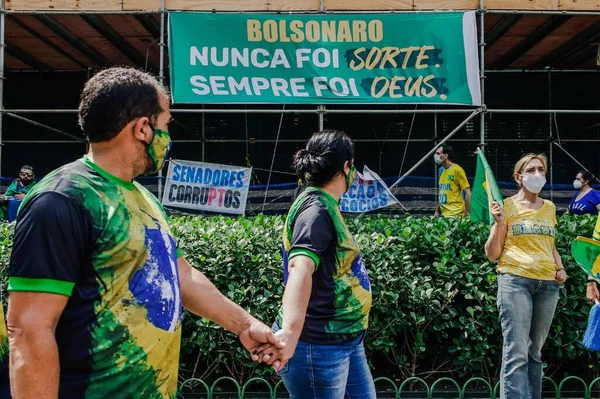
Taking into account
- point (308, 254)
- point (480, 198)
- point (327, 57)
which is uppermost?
point (327, 57)

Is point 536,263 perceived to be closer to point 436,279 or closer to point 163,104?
point 436,279

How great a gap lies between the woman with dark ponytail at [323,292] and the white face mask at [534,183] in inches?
89.2

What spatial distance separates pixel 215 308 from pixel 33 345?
0.83 meters

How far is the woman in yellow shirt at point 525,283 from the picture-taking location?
191 inches

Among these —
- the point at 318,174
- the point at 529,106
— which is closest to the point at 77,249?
the point at 318,174

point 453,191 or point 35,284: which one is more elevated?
point 453,191

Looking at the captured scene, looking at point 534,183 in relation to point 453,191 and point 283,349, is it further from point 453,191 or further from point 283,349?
point 453,191

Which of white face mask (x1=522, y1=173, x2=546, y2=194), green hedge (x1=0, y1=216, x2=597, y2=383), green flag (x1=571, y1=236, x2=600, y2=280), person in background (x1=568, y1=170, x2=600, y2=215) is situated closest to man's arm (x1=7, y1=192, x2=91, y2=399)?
green hedge (x1=0, y1=216, x2=597, y2=383)

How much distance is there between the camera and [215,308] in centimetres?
258

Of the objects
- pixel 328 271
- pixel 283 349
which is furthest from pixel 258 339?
pixel 328 271

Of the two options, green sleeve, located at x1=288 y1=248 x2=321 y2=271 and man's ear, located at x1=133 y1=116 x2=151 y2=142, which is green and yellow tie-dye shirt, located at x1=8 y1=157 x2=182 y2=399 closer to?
man's ear, located at x1=133 y1=116 x2=151 y2=142

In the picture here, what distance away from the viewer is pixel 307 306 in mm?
3027

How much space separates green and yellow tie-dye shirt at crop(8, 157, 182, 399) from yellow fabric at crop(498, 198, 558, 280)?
11.2ft

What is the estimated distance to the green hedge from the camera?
18.3 feet
